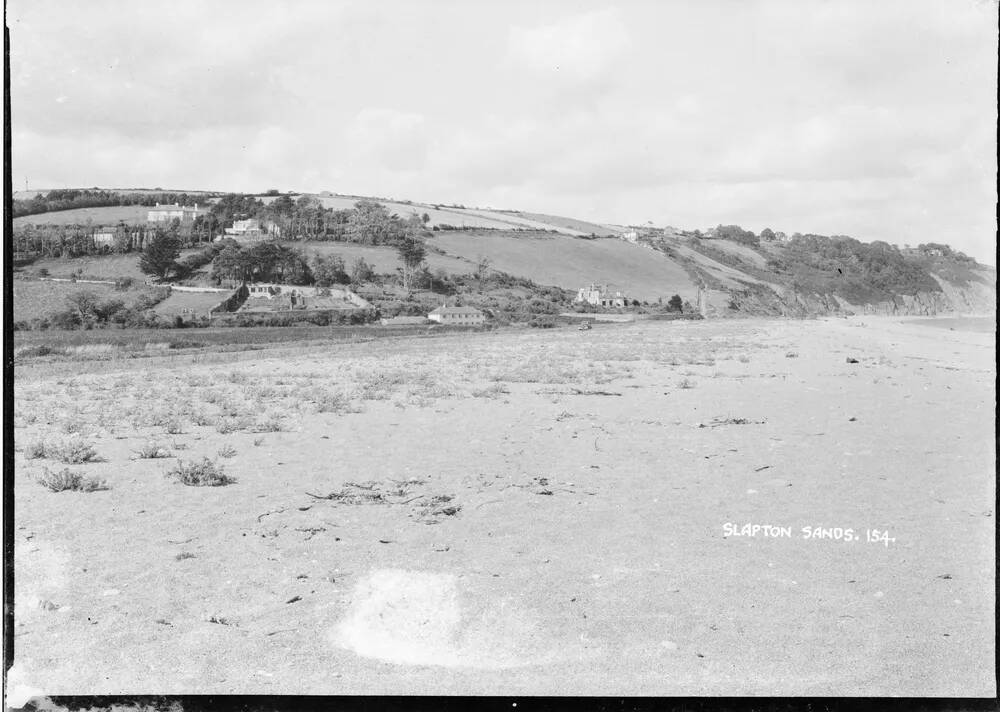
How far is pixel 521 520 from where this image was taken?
13.9 ft

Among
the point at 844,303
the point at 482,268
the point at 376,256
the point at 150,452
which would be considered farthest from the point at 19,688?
the point at 844,303

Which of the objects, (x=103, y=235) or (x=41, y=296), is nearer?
(x=41, y=296)

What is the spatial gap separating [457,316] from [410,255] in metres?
0.62

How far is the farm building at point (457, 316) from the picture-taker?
5.18 metres

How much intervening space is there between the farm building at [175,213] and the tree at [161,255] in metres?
0.10

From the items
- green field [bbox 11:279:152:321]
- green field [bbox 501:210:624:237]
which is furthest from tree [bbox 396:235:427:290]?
green field [bbox 11:279:152:321]

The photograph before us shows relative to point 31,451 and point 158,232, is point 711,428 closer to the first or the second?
point 158,232

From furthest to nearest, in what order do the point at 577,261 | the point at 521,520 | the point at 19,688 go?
the point at 577,261
the point at 521,520
the point at 19,688

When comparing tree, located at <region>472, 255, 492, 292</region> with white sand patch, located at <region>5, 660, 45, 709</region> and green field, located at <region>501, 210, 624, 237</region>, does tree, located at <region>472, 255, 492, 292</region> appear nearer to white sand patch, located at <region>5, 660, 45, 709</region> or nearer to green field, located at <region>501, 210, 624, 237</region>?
green field, located at <region>501, 210, 624, 237</region>

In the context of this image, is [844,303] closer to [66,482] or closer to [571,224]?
[571,224]

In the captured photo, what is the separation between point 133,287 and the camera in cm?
489

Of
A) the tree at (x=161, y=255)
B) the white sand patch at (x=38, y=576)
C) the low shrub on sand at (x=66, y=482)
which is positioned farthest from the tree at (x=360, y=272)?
the white sand patch at (x=38, y=576)

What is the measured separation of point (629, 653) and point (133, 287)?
4.18 meters

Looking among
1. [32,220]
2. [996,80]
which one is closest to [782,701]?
[996,80]
